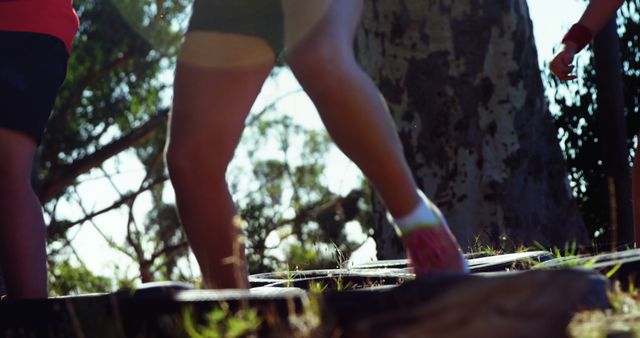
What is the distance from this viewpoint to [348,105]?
3.24m

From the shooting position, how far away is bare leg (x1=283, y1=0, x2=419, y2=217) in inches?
127

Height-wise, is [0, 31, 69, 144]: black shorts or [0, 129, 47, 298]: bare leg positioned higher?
[0, 31, 69, 144]: black shorts

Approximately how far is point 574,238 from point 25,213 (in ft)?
14.9

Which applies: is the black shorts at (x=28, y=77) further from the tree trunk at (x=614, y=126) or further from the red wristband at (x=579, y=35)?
the tree trunk at (x=614, y=126)

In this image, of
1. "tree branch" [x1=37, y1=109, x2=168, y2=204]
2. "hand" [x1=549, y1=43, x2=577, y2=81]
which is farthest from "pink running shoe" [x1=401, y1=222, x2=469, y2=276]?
"tree branch" [x1=37, y1=109, x2=168, y2=204]

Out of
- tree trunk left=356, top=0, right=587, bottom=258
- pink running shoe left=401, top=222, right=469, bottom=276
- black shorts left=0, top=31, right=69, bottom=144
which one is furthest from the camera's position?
tree trunk left=356, top=0, right=587, bottom=258

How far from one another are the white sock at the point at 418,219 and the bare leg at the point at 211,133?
55 centimetres

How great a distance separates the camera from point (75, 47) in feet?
43.7

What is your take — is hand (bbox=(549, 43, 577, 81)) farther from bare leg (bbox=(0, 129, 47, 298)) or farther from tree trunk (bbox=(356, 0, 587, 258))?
tree trunk (bbox=(356, 0, 587, 258))

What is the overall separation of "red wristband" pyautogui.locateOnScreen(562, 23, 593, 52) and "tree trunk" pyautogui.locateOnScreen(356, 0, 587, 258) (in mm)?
3049

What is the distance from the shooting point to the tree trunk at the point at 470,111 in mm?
7820

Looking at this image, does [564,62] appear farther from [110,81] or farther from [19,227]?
[110,81]

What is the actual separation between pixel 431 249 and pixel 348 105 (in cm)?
48

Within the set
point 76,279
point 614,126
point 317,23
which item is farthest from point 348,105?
point 76,279
